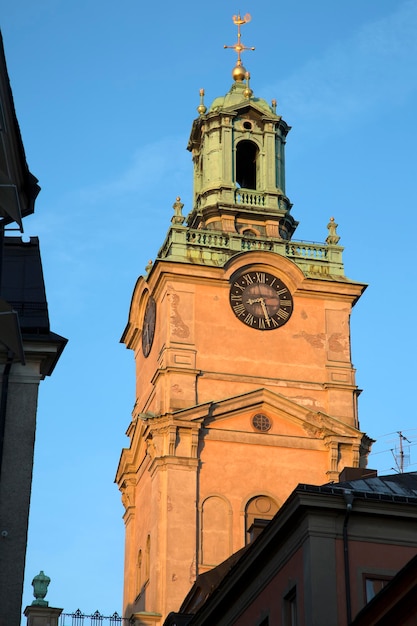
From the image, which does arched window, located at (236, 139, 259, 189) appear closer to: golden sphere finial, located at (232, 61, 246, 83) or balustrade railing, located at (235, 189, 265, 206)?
balustrade railing, located at (235, 189, 265, 206)

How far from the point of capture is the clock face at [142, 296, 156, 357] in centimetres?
5953

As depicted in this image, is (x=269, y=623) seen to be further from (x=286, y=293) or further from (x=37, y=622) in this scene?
(x=286, y=293)

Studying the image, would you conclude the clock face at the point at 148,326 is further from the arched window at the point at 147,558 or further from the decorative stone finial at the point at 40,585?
the decorative stone finial at the point at 40,585

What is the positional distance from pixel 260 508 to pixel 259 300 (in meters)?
8.41

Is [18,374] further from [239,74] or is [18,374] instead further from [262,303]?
[239,74]

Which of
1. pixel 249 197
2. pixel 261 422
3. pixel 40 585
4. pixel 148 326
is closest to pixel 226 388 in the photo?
pixel 261 422

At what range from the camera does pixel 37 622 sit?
126 feet

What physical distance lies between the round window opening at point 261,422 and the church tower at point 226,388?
0.16 feet

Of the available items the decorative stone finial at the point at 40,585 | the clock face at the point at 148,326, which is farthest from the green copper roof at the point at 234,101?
the decorative stone finial at the point at 40,585

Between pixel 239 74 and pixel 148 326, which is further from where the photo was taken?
pixel 239 74

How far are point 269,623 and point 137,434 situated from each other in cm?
2773

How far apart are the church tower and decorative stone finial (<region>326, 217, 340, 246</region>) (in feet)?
0.31

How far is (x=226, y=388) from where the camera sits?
56.7 metres

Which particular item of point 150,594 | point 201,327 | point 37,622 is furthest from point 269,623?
point 201,327
